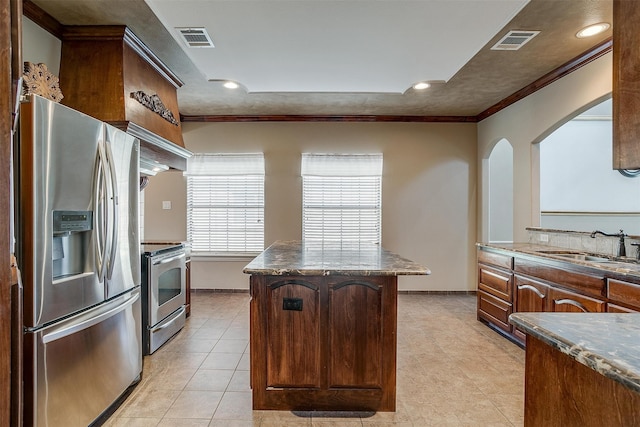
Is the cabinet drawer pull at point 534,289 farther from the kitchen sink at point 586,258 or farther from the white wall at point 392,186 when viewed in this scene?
the white wall at point 392,186

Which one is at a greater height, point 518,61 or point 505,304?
point 518,61

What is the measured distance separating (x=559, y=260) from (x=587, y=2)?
6.02 ft

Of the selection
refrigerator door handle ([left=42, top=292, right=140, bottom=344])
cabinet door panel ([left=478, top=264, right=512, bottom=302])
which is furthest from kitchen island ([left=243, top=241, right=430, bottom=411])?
cabinet door panel ([left=478, top=264, right=512, bottom=302])

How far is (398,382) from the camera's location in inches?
102

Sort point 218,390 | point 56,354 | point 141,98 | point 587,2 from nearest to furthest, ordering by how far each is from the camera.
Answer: point 56,354 < point 587,2 < point 218,390 < point 141,98

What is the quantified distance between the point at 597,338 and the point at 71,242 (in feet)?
7.77

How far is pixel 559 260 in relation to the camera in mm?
2705

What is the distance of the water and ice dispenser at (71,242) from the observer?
1.78m

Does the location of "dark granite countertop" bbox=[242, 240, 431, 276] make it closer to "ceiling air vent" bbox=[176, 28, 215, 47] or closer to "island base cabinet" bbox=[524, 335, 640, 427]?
"island base cabinet" bbox=[524, 335, 640, 427]

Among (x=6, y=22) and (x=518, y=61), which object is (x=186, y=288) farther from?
(x=518, y=61)

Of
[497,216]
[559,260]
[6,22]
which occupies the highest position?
[6,22]

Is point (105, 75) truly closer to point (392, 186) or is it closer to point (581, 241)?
point (392, 186)

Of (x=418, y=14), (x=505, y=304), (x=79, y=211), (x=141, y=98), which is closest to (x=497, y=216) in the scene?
(x=505, y=304)

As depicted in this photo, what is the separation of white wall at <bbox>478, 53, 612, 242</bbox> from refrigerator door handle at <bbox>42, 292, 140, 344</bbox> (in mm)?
4113
